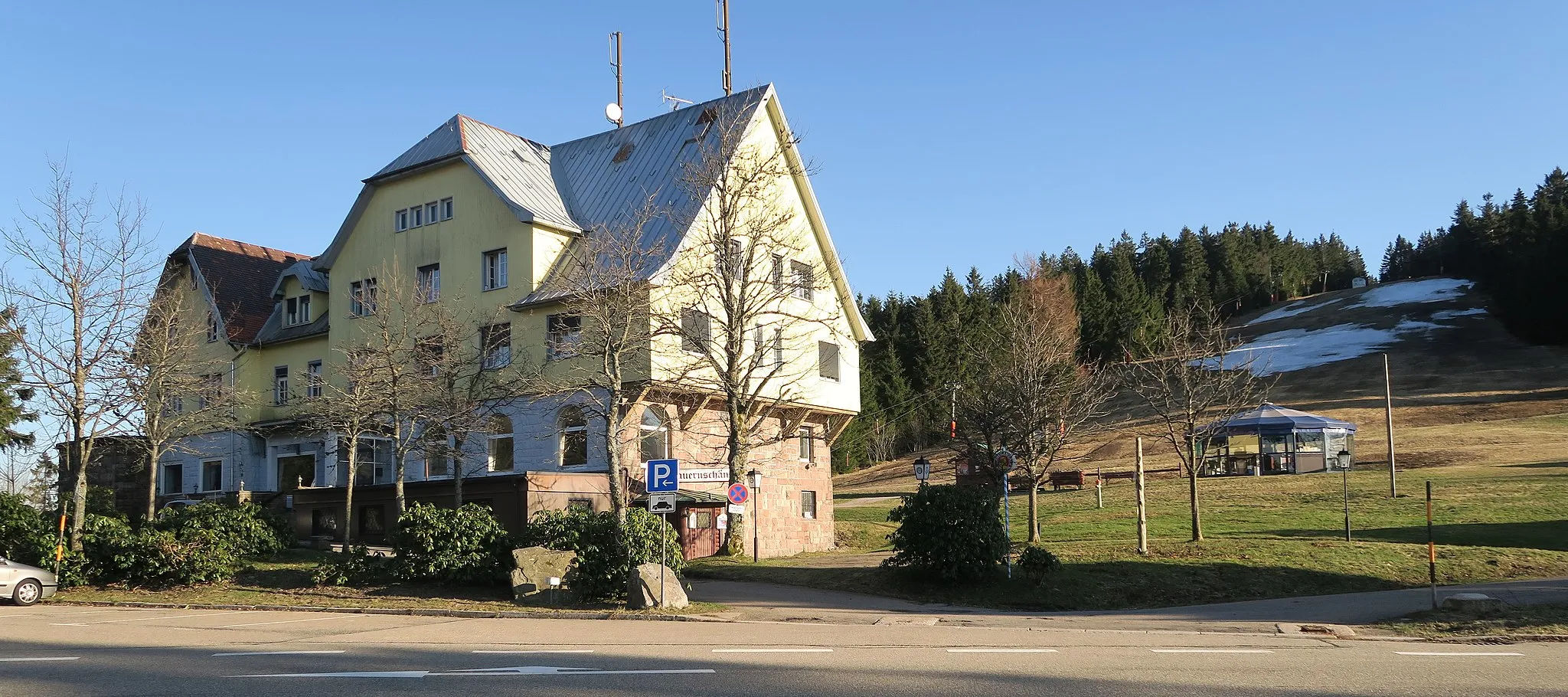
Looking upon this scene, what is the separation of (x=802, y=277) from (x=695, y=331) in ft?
18.9

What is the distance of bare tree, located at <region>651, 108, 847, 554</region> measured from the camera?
31344mm

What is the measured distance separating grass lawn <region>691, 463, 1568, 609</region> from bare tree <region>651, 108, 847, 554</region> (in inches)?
195

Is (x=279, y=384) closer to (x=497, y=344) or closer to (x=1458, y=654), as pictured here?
(x=497, y=344)

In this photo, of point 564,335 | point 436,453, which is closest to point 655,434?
point 564,335

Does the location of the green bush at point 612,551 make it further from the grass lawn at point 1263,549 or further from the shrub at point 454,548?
the grass lawn at point 1263,549

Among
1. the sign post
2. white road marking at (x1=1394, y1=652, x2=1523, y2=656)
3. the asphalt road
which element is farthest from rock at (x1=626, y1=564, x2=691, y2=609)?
white road marking at (x1=1394, y1=652, x2=1523, y2=656)

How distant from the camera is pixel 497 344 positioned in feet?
112

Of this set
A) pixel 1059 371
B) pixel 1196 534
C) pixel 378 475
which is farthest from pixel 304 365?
pixel 1196 534

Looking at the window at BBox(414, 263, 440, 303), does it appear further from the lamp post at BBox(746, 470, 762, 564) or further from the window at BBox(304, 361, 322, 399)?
the lamp post at BBox(746, 470, 762, 564)

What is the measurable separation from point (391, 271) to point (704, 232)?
11699 mm

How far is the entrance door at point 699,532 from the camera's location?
109 ft

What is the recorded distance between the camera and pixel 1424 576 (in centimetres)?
2400

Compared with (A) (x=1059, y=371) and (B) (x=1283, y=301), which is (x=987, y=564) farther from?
(B) (x=1283, y=301)

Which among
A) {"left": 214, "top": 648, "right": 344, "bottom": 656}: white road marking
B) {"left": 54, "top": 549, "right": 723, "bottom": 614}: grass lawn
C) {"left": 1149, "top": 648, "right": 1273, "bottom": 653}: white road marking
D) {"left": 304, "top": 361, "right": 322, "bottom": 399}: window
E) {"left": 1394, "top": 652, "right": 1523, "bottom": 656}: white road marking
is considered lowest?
{"left": 1394, "top": 652, "right": 1523, "bottom": 656}: white road marking
